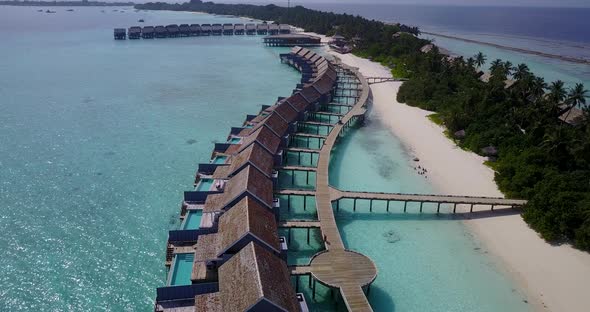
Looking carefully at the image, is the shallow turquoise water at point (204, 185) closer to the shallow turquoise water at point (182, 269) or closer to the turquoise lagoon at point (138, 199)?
the turquoise lagoon at point (138, 199)

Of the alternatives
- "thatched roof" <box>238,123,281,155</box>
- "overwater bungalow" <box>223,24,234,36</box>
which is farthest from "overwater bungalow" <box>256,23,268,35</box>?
"thatched roof" <box>238,123,281,155</box>

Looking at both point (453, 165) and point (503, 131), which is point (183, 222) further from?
point (503, 131)

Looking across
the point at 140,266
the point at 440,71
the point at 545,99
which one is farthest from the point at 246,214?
the point at 440,71

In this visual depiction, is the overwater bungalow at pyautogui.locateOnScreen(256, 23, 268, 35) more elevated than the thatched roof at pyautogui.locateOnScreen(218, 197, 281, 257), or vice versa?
the overwater bungalow at pyautogui.locateOnScreen(256, 23, 268, 35)

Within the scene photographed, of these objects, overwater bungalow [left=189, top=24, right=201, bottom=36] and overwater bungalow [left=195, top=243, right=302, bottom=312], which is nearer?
overwater bungalow [left=195, top=243, right=302, bottom=312]

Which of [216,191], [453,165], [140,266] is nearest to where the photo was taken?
[140,266]

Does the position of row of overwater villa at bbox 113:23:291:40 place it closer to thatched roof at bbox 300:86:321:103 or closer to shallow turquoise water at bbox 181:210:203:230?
thatched roof at bbox 300:86:321:103
